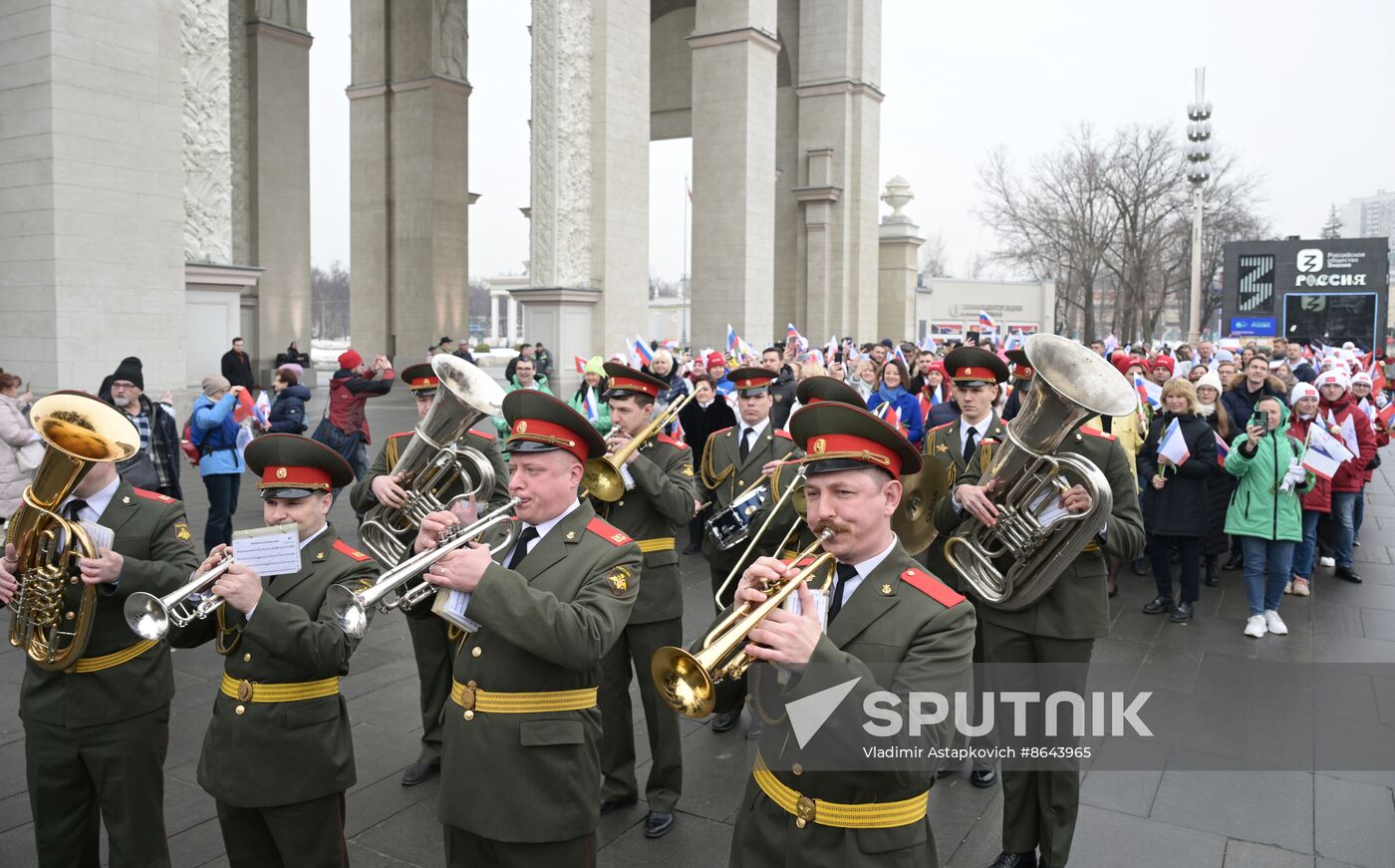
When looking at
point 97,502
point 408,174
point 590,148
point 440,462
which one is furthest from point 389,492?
point 408,174

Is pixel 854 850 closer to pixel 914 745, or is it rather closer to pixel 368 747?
pixel 914 745

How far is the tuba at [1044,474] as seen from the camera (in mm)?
4625

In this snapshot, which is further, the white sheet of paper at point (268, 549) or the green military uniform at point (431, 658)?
the green military uniform at point (431, 658)

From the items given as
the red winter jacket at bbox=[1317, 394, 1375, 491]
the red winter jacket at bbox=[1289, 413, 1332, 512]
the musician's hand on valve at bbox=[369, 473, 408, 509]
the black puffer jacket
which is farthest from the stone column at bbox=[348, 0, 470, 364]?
the musician's hand on valve at bbox=[369, 473, 408, 509]

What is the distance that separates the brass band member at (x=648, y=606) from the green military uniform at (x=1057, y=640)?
147 cm

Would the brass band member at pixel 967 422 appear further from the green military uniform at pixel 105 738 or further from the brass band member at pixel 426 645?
the green military uniform at pixel 105 738

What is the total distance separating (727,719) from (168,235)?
10011mm

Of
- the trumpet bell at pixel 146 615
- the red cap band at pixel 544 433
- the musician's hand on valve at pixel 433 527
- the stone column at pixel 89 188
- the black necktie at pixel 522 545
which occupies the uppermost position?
the stone column at pixel 89 188

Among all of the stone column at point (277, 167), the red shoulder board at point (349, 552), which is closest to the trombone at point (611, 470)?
the red shoulder board at point (349, 552)

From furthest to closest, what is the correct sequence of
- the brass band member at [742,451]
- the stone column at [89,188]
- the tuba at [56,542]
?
the stone column at [89,188] < the brass band member at [742,451] < the tuba at [56,542]

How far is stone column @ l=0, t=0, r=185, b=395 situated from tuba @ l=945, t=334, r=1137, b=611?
1100 centimetres

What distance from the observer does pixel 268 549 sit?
3443mm

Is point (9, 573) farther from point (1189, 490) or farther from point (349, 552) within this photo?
point (1189, 490)

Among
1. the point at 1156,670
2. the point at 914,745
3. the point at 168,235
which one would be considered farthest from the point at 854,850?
the point at 168,235
